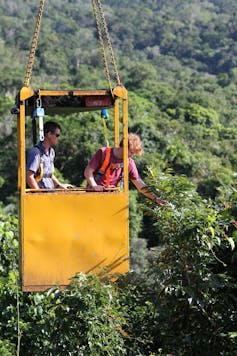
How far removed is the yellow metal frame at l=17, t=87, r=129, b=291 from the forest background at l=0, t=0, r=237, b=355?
0.62 ft

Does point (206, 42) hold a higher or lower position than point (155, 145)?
higher

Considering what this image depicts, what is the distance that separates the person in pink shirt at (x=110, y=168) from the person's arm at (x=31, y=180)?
1.42ft

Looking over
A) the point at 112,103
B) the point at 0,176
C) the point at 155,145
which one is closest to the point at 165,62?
the point at 155,145

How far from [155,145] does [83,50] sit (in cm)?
7134

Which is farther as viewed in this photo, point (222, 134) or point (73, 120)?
point (222, 134)

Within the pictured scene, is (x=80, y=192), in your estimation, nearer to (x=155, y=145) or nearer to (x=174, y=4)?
(x=155, y=145)

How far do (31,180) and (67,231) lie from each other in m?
0.53

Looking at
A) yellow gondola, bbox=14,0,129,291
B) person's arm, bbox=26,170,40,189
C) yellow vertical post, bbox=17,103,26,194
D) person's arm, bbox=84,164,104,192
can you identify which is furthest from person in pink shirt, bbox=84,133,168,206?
yellow vertical post, bbox=17,103,26,194

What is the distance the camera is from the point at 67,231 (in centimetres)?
726

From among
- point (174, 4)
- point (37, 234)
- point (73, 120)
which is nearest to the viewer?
point (37, 234)

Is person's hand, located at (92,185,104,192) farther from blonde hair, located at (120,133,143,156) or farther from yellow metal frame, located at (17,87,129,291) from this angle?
blonde hair, located at (120,133,143,156)

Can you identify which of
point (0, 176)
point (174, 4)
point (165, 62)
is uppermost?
point (174, 4)

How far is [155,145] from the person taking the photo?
173 ft

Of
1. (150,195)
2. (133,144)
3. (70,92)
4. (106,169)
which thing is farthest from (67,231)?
(70,92)
